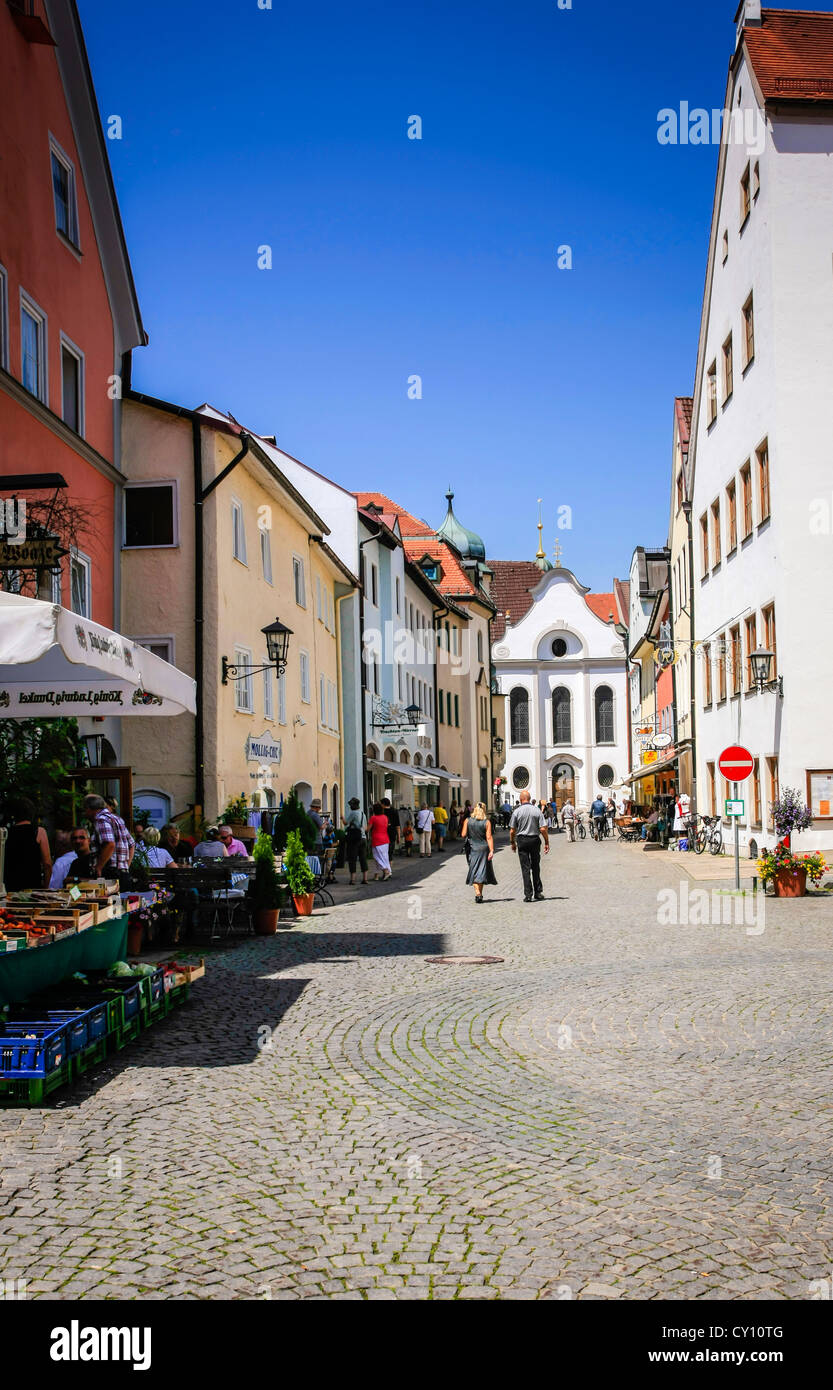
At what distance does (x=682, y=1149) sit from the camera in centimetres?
579

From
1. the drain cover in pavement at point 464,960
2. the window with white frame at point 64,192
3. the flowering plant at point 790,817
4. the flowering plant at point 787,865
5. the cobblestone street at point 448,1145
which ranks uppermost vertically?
the window with white frame at point 64,192

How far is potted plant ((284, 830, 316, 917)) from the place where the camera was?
1769 centimetres

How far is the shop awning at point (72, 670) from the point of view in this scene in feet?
25.6

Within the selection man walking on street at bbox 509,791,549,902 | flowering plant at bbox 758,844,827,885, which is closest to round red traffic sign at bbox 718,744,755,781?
flowering plant at bbox 758,844,827,885

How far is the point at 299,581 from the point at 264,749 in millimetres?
5783

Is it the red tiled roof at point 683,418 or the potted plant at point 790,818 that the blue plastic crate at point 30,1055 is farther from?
the red tiled roof at point 683,418

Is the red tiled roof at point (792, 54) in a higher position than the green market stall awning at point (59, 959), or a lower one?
higher

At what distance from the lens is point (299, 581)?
28.9 meters

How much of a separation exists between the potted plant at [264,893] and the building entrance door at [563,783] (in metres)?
69.3

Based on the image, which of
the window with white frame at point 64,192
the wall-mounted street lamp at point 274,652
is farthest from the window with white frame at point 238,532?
the window with white frame at point 64,192

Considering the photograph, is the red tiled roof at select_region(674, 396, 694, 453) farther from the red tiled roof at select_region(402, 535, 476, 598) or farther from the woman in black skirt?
the woman in black skirt

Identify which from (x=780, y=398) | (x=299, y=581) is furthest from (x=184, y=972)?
(x=299, y=581)

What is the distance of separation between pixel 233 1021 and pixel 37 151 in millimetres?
13013
